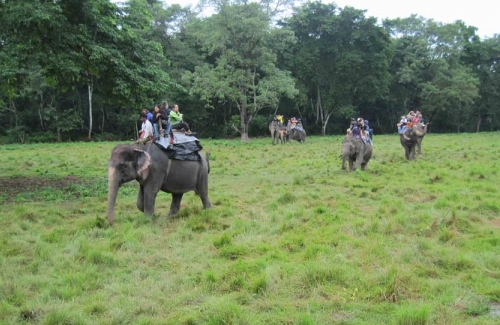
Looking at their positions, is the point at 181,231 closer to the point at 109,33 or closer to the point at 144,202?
the point at 144,202

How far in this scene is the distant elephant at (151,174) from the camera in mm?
8531

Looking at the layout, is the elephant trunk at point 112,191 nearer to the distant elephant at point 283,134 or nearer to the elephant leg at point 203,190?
the elephant leg at point 203,190

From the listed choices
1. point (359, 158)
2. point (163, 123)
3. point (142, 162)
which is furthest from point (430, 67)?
point (142, 162)

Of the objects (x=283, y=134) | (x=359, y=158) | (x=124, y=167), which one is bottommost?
(x=359, y=158)

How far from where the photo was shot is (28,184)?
1379cm

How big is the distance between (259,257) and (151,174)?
3.31 meters

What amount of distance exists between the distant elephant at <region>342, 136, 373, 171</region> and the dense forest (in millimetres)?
11136

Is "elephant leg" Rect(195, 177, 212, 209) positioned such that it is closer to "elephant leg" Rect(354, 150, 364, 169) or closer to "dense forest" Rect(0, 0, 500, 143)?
"elephant leg" Rect(354, 150, 364, 169)

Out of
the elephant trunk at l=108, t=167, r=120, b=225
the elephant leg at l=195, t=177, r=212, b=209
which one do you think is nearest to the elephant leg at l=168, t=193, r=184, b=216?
the elephant leg at l=195, t=177, r=212, b=209

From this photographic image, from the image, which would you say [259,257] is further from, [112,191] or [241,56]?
[241,56]

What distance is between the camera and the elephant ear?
343 inches

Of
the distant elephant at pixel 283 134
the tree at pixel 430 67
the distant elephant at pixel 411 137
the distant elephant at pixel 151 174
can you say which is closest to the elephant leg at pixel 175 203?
the distant elephant at pixel 151 174

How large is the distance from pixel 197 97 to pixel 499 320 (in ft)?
135

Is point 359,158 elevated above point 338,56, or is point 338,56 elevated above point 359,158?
point 338,56
